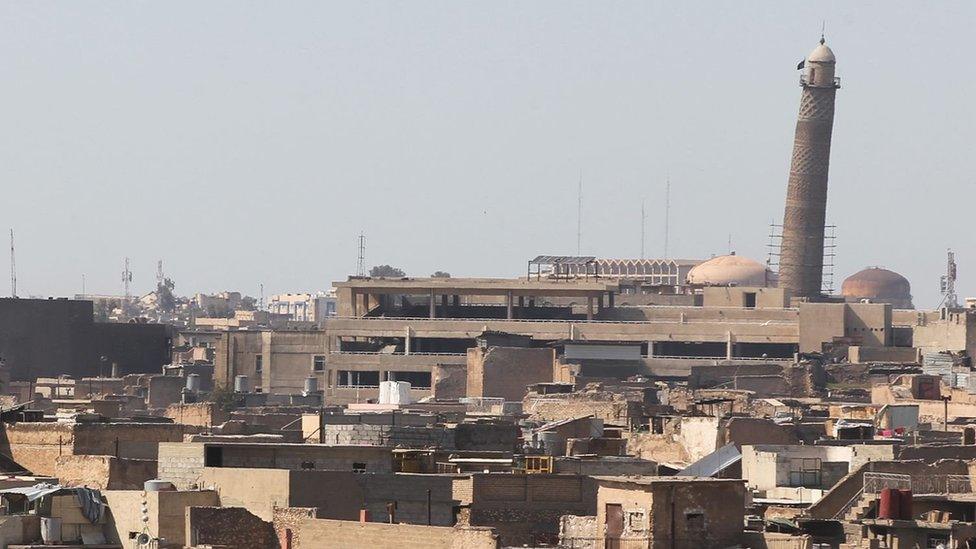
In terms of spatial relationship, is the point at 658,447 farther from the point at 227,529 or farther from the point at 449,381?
the point at 449,381

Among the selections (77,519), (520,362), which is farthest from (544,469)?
(520,362)

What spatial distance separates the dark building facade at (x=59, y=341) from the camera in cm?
10975

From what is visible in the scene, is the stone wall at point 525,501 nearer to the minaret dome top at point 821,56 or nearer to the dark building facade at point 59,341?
the dark building facade at point 59,341

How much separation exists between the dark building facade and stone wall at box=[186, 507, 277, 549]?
7932 centimetres

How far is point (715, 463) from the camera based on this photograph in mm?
40688

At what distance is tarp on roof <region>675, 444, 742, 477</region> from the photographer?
38.9m

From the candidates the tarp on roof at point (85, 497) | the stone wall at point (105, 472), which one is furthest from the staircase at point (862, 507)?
the stone wall at point (105, 472)

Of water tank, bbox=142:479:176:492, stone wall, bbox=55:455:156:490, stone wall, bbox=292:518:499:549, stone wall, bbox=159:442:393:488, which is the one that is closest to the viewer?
stone wall, bbox=292:518:499:549

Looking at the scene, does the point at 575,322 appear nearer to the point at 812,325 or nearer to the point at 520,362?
the point at 812,325

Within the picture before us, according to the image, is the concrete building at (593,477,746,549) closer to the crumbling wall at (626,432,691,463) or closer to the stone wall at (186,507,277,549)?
the stone wall at (186,507,277,549)

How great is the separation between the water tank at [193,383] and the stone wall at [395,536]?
64285 millimetres

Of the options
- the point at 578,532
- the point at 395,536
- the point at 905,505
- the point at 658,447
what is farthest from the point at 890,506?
the point at 658,447

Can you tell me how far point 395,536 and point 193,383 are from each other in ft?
229

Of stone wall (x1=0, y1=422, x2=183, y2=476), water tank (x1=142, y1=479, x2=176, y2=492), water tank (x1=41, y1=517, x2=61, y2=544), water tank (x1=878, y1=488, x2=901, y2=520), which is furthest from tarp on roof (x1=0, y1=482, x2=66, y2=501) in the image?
water tank (x1=878, y1=488, x2=901, y2=520)
